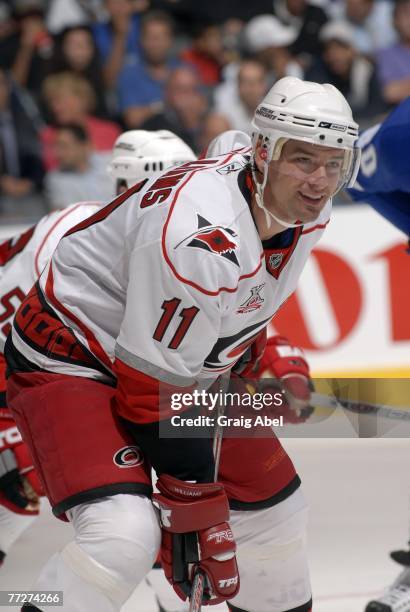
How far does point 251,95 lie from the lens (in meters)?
6.20

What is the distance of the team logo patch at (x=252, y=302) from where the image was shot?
7.39ft

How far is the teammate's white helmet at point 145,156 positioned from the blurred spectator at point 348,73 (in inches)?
131

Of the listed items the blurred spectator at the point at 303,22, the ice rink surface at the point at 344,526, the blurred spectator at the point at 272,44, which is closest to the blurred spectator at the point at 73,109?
the blurred spectator at the point at 272,44

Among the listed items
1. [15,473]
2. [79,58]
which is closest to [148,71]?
[79,58]

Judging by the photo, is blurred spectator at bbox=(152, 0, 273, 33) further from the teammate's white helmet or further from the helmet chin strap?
the helmet chin strap

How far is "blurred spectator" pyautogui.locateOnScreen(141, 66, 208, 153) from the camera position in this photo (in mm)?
6094

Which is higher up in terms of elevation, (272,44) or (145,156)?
(145,156)

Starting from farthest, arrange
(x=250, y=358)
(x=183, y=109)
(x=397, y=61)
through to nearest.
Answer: (x=397, y=61) → (x=183, y=109) → (x=250, y=358)

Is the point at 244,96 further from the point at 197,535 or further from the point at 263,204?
the point at 197,535

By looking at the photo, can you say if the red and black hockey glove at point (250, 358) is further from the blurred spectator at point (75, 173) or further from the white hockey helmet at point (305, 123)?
the blurred spectator at point (75, 173)

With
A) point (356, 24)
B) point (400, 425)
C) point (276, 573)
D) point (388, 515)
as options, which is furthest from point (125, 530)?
point (356, 24)

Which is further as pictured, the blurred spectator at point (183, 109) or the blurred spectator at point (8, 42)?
the blurred spectator at point (8, 42)

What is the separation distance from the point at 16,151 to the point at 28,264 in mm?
3113

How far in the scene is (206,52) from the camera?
6.76 meters
